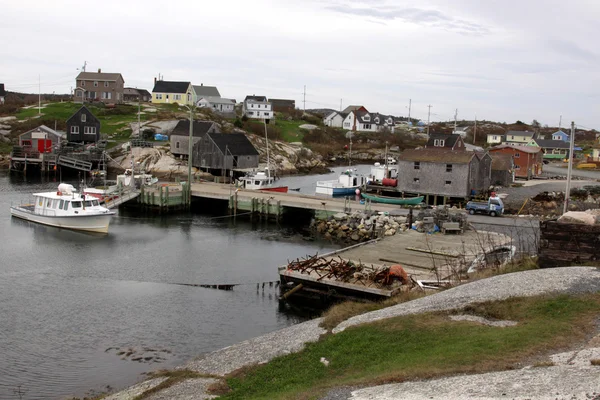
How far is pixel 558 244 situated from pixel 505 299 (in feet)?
19.5

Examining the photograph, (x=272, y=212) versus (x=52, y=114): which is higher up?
(x=52, y=114)

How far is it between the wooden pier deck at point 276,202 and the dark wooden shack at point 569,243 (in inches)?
986

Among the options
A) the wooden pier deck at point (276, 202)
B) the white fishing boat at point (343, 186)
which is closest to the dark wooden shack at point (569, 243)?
the wooden pier deck at point (276, 202)

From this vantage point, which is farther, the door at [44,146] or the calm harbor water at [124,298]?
the door at [44,146]

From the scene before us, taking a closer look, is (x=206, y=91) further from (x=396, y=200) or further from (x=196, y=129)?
Result: (x=396, y=200)

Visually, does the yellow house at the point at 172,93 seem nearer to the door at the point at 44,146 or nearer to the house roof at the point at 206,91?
the house roof at the point at 206,91

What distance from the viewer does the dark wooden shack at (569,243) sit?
76.3 ft

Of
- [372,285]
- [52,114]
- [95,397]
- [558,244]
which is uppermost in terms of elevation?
[52,114]

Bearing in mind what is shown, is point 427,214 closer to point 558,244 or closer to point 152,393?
point 558,244

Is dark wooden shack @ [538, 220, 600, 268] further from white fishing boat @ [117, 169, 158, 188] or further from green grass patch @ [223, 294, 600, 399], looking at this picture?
white fishing boat @ [117, 169, 158, 188]

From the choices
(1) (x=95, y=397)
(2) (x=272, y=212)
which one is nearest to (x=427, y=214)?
(2) (x=272, y=212)

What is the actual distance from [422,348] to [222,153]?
202 ft

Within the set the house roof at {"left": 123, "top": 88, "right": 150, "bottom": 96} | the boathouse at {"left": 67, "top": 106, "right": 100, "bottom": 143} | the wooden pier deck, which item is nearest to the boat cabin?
the wooden pier deck

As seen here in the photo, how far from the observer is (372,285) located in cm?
2719
